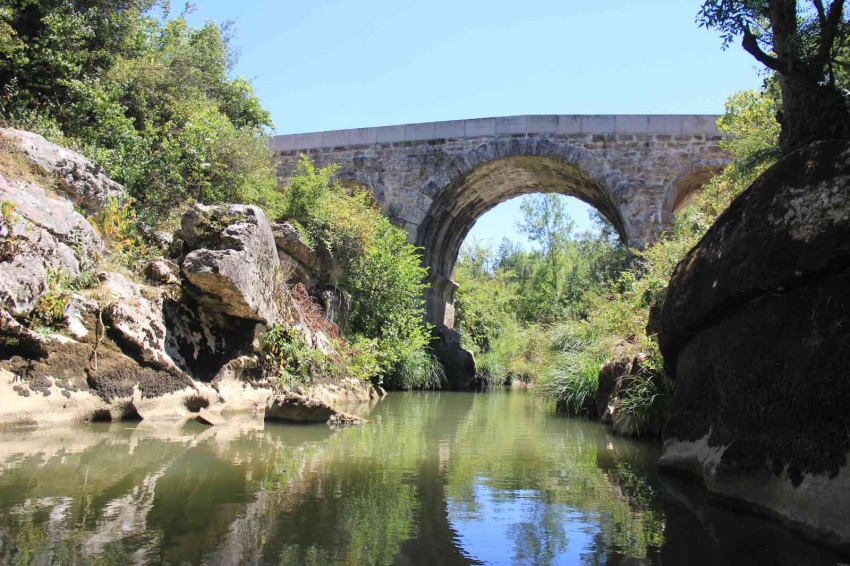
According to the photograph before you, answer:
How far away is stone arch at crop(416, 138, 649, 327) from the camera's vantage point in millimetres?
15539

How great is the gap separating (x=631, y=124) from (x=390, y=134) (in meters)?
5.56

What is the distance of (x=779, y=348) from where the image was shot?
3672 millimetres

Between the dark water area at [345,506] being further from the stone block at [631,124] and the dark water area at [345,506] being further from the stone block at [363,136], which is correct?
the stone block at [363,136]

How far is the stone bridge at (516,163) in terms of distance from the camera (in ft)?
50.2

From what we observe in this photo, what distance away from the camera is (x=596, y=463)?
Answer: 207 inches

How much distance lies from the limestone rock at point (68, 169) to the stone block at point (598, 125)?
10759 millimetres

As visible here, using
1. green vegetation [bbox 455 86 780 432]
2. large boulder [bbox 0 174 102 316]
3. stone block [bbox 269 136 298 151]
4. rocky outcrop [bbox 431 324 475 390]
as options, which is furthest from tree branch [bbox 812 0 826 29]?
stone block [bbox 269 136 298 151]

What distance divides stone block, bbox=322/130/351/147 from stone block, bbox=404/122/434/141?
1563 mm

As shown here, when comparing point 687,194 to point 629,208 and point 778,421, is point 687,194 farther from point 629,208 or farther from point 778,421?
point 778,421

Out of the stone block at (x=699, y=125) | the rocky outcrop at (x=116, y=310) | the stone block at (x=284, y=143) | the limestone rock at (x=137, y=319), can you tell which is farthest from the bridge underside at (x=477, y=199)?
the limestone rock at (x=137, y=319)

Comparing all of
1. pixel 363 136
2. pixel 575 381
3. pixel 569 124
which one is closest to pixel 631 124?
pixel 569 124

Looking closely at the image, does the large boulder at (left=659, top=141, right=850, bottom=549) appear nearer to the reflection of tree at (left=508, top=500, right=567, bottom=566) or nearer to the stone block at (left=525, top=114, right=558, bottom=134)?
the reflection of tree at (left=508, top=500, right=567, bottom=566)

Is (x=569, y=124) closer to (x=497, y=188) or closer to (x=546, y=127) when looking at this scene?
(x=546, y=127)

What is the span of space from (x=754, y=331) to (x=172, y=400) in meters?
5.20
